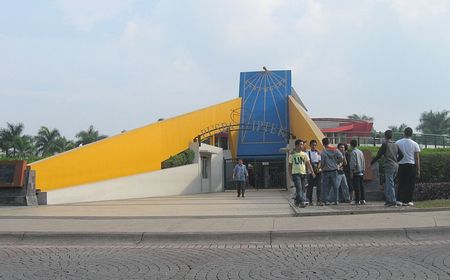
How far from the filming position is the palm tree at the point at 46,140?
2015 inches

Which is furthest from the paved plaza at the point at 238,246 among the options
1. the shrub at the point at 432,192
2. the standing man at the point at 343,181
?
the shrub at the point at 432,192

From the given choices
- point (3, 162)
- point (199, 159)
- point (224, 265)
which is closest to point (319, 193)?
point (224, 265)

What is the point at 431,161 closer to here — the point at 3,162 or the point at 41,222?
the point at 41,222

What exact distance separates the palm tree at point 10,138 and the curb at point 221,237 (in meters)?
38.5

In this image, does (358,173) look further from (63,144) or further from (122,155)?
(63,144)

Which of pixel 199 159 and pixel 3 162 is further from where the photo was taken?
pixel 199 159

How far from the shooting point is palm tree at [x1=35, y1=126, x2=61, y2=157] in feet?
168

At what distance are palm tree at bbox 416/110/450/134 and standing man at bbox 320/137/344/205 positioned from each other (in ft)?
169

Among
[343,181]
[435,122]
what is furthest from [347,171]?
[435,122]

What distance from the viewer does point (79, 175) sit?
64.6 feet

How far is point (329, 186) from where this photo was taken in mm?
12656

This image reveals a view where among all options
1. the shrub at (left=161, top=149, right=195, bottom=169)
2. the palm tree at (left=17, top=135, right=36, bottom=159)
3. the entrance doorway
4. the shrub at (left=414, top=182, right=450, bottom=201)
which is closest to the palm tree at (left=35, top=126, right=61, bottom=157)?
the palm tree at (left=17, top=135, right=36, bottom=159)

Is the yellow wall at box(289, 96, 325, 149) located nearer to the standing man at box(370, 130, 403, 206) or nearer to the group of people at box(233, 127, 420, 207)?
the group of people at box(233, 127, 420, 207)

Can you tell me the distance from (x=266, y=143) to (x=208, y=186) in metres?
10.5
